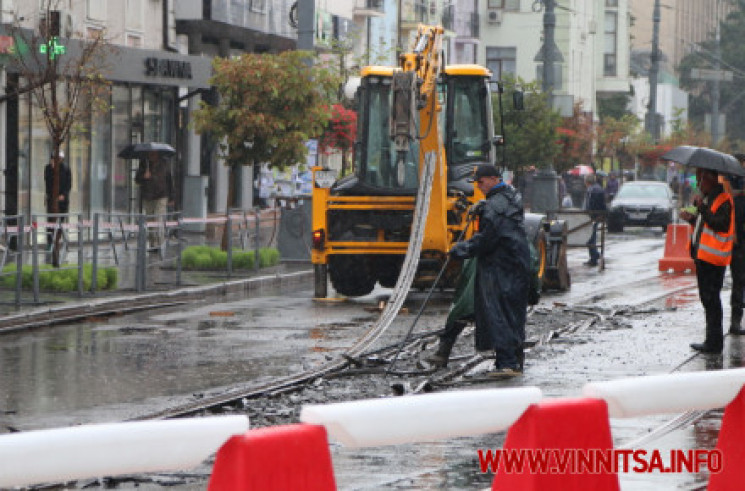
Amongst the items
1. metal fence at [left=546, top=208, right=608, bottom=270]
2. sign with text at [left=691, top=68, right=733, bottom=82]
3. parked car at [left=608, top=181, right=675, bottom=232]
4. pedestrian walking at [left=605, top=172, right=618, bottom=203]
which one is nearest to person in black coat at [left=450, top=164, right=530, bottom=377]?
metal fence at [left=546, top=208, right=608, bottom=270]

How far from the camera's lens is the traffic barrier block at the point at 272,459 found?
17.8 ft

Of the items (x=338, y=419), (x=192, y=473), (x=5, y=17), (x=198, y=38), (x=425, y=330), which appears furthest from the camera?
(x=198, y=38)

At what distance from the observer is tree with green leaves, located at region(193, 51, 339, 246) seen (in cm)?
3081

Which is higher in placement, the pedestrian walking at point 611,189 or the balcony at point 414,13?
the balcony at point 414,13

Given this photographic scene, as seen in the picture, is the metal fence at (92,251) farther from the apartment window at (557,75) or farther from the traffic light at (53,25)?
the apartment window at (557,75)

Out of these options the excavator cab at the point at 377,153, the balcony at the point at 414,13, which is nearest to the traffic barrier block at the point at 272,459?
the excavator cab at the point at 377,153

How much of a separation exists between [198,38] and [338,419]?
37.6 m

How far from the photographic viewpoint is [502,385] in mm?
13477

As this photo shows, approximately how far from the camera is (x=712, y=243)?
50.8 ft

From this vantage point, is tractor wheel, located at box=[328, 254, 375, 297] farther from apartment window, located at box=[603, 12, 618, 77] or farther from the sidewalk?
apartment window, located at box=[603, 12, 618, 77]

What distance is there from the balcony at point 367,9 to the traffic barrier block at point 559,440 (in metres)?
54.0

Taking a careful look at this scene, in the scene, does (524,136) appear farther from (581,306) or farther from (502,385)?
(502,385)

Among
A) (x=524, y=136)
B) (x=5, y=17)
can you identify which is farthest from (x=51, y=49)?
(x=524, y=136)

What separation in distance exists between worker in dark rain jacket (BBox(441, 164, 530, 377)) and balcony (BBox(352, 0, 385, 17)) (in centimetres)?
→ 4664
